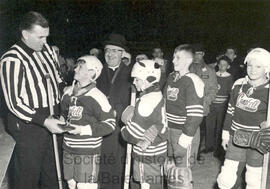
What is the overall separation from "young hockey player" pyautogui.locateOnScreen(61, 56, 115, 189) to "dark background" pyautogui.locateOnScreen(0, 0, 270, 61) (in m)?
9.66

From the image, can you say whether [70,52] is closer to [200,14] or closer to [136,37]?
[136,37]

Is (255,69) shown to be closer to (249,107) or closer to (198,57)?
(249,107)

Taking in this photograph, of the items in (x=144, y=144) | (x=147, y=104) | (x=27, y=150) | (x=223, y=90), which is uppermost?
(x=147, y=104)

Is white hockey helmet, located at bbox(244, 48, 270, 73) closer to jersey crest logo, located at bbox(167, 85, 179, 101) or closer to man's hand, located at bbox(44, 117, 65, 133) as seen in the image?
jersey crest logo, located at bbox(167, 85, 179, 101)

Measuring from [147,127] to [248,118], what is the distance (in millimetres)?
1018

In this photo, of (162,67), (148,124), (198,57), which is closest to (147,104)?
Answer: (148,124)

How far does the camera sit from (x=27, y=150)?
11.2ft

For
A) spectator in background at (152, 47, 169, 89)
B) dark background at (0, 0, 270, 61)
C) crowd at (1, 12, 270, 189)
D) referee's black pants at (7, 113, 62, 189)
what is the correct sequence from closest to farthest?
crowd at (1, 12, 270, 189) < referee's black pants at (7, 113, 62, 189) < spectator in background at (152, 47, 169, 89) < dark background at (0, 0, 270, 61)

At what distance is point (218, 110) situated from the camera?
5.87 m

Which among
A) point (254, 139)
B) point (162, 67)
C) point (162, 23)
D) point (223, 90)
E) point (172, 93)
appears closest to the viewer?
point (254, 139)

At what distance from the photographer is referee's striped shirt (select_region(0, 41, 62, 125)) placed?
10.6 ft

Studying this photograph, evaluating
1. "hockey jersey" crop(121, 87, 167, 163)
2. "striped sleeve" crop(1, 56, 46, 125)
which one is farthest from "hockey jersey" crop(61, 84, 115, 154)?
"striped sleeve" crop(1, 56, 46, 125)

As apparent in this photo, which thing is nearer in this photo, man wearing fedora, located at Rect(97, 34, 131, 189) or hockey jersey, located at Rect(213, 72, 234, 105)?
man wearing fedora, located at Rect(97, 34, 131, 189)

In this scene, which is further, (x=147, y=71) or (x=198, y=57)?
(x=198, y=57)
